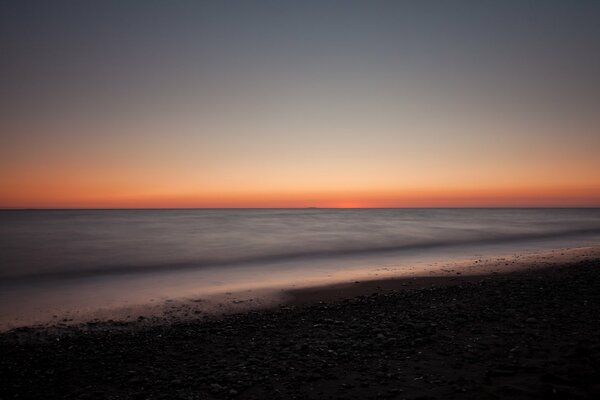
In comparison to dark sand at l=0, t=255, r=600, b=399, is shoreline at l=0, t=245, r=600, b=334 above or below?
below

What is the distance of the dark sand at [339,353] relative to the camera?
5191 millimetres

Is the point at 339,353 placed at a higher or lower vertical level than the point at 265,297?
higher

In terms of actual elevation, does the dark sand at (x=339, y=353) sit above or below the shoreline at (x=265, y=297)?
above

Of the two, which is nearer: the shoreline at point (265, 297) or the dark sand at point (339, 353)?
the dark sand at point (339, 353)

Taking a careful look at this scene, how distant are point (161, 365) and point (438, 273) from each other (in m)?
11.8

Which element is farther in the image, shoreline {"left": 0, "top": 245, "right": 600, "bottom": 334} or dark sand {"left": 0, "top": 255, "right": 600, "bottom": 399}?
shoreline {"left": 0, "top": 245, "right": 600, "bottom": 334}

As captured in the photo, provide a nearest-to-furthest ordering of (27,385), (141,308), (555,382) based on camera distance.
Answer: (555,382) < (27,385) < (141,308)

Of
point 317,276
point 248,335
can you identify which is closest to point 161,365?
point 248,335

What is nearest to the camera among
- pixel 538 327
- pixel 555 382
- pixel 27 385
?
pixel 555 382

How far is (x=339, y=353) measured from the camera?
6352mm

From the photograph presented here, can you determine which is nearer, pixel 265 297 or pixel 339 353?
pixel 339 353

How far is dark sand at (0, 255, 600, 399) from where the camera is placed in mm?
5191

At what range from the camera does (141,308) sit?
10797 millimetres

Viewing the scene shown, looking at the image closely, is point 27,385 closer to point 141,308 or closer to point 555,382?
point 141,308
